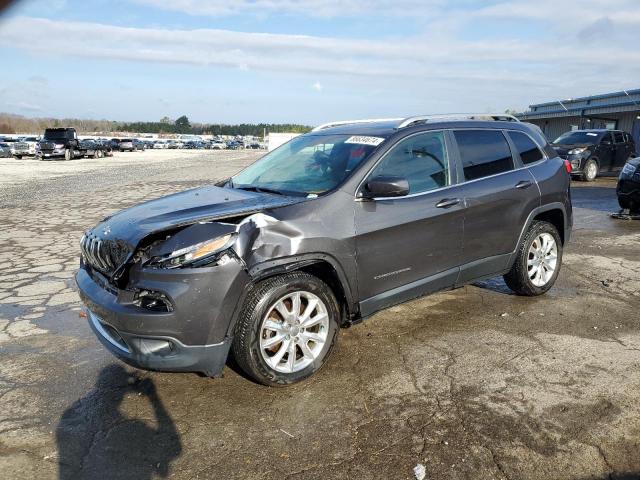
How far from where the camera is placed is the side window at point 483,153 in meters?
4.69

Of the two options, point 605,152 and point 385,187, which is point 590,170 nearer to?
A: point 605,152

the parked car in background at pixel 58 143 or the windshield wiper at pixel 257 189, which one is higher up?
the parked car in background at pixel 58 143

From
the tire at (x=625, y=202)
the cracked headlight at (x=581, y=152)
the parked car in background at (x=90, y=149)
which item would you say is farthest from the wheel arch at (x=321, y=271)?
the parked car in background at (x=90, y=149)

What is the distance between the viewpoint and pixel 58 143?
110ft

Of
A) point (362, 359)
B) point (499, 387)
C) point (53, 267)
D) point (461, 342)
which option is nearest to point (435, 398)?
point (499, 387)

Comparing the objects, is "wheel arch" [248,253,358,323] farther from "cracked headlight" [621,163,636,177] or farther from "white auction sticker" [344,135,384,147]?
A: "cracked headlight" [621,163,636,177]

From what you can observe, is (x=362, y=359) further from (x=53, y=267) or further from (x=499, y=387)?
(x=53, y=267)

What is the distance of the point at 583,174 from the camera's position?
17.6 metres

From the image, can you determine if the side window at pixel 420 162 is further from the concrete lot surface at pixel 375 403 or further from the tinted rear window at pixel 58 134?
the tinted rear window at pixel 58 134

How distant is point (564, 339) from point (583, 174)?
1512 cm

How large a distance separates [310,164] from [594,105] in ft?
88.5

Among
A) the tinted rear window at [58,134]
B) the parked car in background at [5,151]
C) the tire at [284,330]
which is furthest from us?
the parked car in background at [5,151]

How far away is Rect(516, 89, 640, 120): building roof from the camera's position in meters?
23.8

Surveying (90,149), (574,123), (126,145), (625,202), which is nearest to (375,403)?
(625,202)
